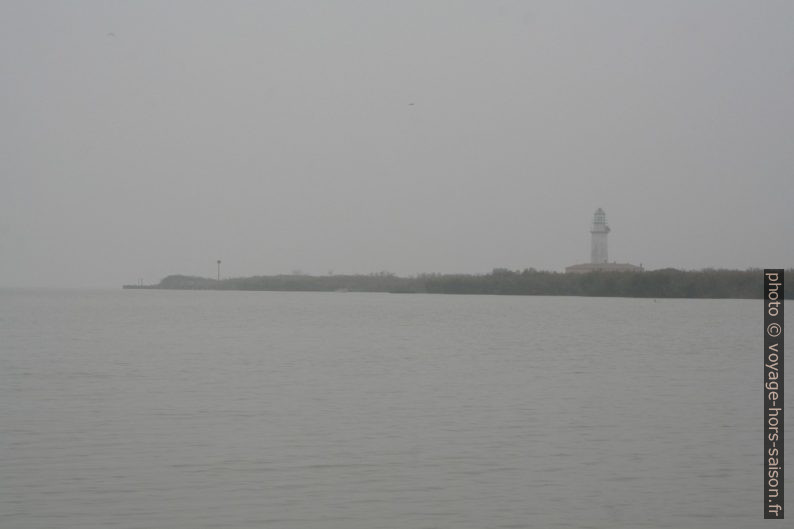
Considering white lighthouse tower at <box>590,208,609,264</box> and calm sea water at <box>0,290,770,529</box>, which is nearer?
calm sea water at <box>0,290,770,529</box>

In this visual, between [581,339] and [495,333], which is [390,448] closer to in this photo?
[581,339]

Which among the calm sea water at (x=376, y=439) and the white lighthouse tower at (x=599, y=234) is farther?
the white lighthouse tower at (x=599, y=234)

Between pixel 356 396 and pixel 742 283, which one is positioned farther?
pixel 742 283

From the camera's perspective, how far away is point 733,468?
35.2ft

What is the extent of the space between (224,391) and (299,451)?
531 cm

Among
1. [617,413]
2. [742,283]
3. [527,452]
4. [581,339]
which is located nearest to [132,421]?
[527,452]

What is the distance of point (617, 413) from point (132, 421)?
650 centimetres

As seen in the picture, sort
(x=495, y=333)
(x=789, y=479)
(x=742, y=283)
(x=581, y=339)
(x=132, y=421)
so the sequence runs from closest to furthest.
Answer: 1. (x=789, y=479)
2. (x=132, y=421)
3. (x=581, y=339)
4. (x=495, y=333)
5. (x=742, y=283)

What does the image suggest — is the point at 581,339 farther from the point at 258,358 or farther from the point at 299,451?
the point at 299,451

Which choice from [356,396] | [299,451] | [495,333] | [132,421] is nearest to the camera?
[299,451]

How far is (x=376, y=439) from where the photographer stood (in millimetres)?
11984

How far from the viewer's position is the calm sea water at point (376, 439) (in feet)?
28.8

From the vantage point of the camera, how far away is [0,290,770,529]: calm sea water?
8766 mm

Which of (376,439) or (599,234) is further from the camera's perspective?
(599,234)
